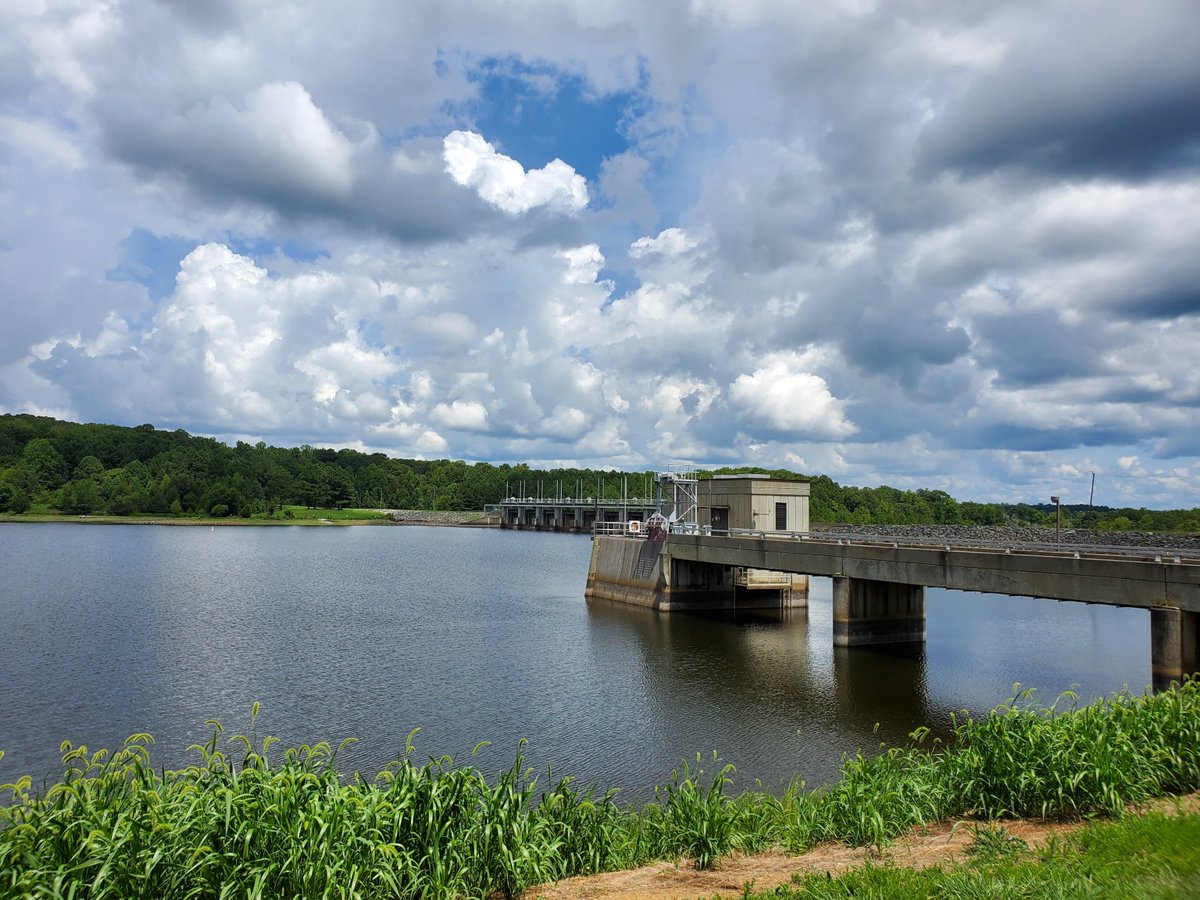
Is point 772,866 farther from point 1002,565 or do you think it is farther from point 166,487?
point 166,487

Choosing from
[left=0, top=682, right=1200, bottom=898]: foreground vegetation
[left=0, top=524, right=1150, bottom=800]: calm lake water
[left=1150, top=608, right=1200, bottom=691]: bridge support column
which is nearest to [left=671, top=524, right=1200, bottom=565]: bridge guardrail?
[left=1150, top=608, right=1200, bottom=691]: bridge support column

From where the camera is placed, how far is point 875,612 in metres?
36.1

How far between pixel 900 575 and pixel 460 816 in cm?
2710

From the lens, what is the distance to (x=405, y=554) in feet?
308

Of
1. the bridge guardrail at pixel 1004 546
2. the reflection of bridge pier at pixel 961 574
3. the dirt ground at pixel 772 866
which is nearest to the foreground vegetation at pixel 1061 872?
the dirt ground at pixel 772 866

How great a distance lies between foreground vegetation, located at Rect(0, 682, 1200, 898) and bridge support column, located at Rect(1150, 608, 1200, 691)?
12083 millimetres

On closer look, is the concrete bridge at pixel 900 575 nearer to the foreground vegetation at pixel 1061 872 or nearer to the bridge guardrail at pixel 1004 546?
the bridge guardrail at pixel 1004 546

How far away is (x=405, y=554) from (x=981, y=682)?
74.7 metres

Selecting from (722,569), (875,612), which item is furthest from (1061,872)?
(722,569)

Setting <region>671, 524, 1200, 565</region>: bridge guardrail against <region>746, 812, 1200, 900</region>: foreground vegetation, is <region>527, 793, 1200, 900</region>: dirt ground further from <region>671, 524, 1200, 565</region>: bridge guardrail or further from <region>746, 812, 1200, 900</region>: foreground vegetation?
<region>671, 524, 1200, 565</region>: bridge guardrail

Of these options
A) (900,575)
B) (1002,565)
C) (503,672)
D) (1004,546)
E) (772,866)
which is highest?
(1004,546)

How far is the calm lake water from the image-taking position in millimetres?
21141

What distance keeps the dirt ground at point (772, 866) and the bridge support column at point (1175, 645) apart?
15.6 metres

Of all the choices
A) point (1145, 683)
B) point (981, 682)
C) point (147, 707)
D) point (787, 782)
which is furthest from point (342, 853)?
point (1145, 683)
